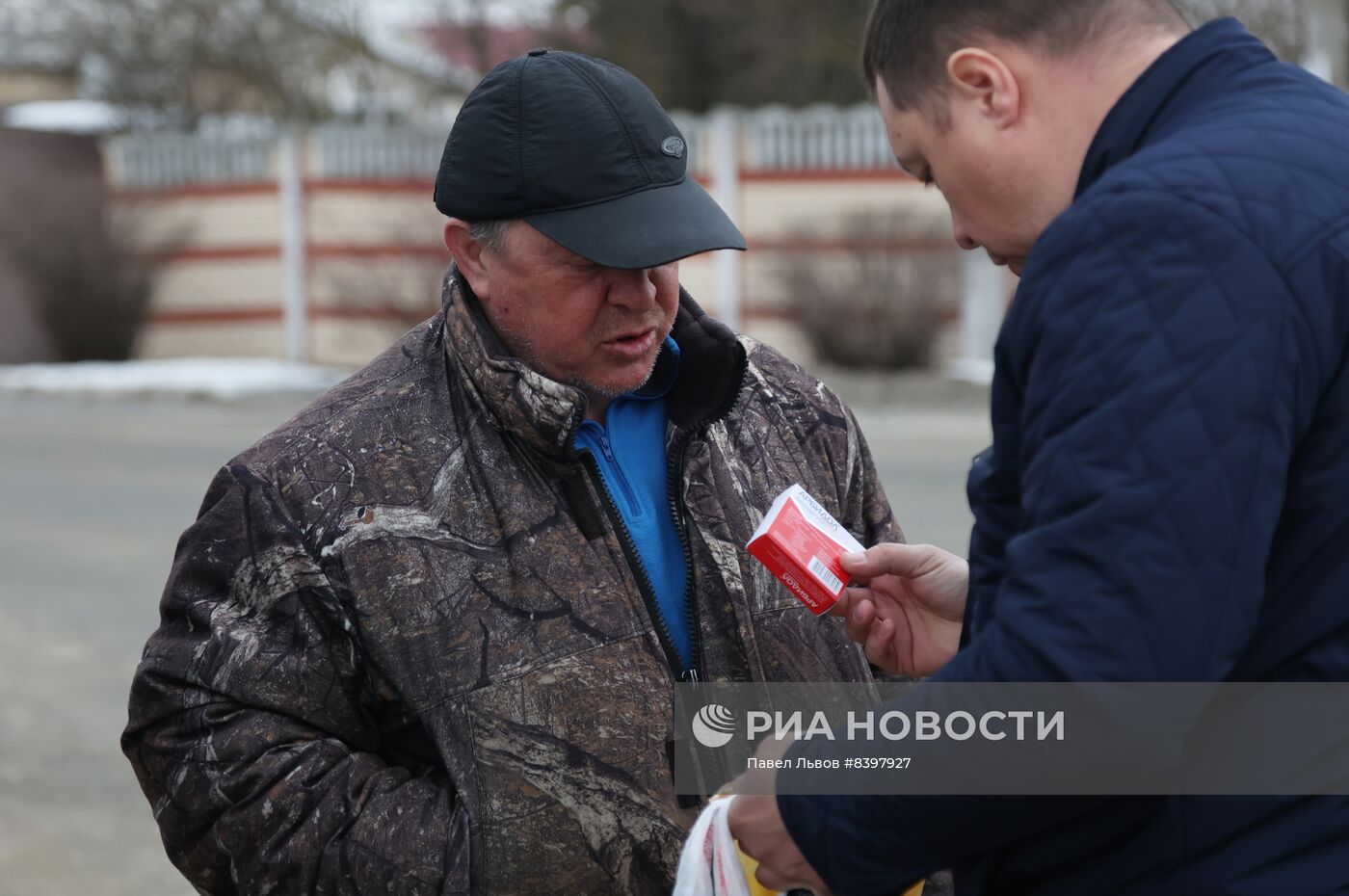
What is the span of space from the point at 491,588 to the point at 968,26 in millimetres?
1131

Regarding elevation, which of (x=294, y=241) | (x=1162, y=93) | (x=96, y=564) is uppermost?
(x=1162, y=93)

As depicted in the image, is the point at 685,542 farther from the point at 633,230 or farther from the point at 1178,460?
the point at 1178,460

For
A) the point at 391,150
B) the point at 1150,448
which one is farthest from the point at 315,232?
the point at 1150,448

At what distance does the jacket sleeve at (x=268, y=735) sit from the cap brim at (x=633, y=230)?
59 centimetres

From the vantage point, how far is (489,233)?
8.58 ft

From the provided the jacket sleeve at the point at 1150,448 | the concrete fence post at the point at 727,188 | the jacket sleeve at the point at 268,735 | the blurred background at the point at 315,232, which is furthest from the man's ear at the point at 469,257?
A: the concrete fence post at the point at 727,188

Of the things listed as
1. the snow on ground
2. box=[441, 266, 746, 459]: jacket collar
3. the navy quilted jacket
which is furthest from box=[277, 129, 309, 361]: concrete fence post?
the navy quilted jacket

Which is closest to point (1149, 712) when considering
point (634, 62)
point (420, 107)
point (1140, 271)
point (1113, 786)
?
point (1113, 786)

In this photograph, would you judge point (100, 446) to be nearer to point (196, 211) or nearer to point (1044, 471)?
point (196, 211)

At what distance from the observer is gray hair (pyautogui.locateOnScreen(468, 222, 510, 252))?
102 inches

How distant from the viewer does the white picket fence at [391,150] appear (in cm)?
1902

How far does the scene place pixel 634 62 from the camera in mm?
23469

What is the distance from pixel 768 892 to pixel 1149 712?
594 millimetres

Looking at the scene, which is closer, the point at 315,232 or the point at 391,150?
the point at 391,150
